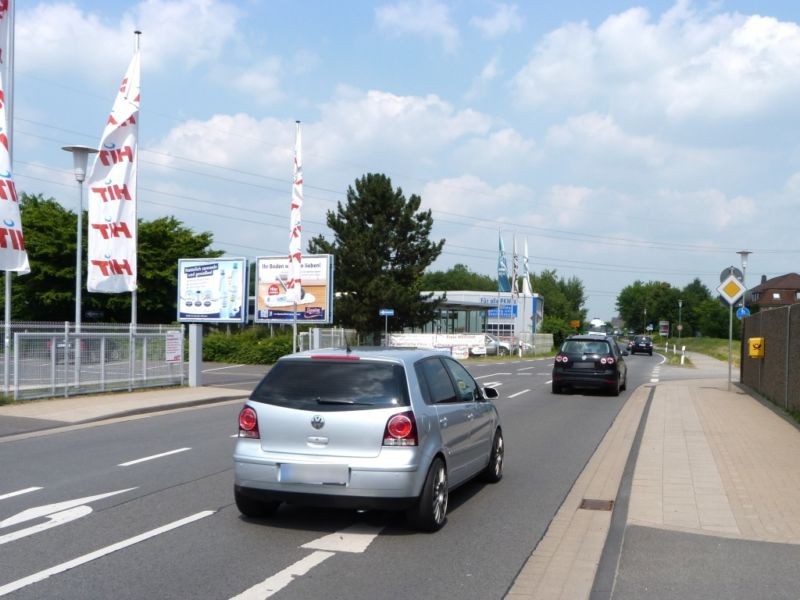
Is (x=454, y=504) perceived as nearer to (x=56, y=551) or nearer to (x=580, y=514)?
(x=580, y=514)

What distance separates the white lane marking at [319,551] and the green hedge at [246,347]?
1296 inches

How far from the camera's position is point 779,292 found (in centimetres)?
12481

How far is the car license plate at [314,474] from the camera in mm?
7074

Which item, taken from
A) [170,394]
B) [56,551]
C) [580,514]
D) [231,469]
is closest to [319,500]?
[56,551]

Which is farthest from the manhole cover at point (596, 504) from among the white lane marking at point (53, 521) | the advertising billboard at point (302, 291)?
the advertising billboard at point (302, 291)

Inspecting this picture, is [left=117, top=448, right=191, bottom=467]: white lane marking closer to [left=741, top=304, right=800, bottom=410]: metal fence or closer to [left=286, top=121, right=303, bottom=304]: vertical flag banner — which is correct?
[left=741, top=304, right=800, bottom=410]: metal fence

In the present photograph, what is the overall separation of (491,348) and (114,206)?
40.2 metres

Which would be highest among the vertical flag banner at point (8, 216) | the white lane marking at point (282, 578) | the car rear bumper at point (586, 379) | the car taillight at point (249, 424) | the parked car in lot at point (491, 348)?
the vertical flag banner at point (8, 216)

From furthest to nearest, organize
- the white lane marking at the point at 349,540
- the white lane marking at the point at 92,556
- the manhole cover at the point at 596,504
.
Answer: the manhole cover at the point at 596,504 → the white lane marking at the point at 349,540 → the white lane marking at the point at 92,556

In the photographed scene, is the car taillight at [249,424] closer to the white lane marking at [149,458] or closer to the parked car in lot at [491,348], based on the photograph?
the white lane marking at [149,458]

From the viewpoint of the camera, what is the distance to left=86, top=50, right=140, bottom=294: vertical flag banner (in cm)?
2369

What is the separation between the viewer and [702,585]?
596 centimetres

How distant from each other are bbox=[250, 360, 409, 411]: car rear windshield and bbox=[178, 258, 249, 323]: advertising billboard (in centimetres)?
3437

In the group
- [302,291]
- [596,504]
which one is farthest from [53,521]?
[302,291]
